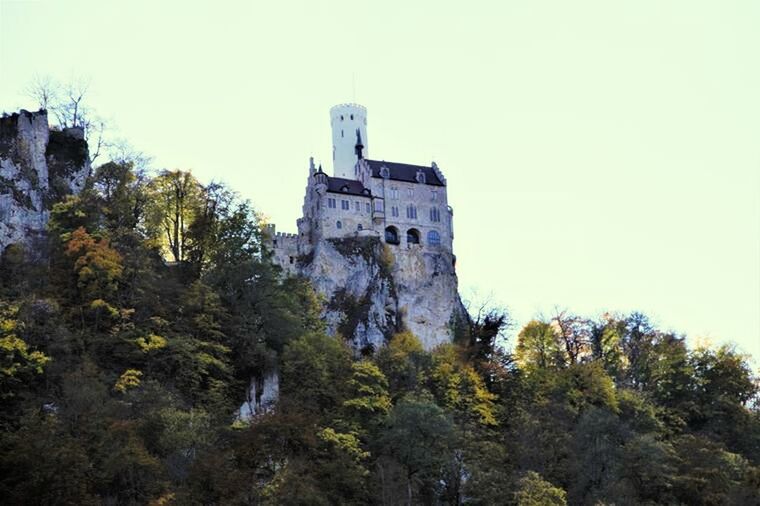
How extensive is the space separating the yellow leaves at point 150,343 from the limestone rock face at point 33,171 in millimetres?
8428

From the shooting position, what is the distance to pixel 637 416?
57.6 meters

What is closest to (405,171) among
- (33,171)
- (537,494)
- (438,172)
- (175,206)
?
(438,172)

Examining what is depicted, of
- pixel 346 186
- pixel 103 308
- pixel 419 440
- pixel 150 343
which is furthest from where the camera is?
pixel 346 186

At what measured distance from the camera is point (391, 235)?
77688 mm

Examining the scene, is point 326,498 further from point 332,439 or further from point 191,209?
point 191,209

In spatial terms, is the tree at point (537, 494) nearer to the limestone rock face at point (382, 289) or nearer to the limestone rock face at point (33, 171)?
the limestone rock face at point (33, 171)

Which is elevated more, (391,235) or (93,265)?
(391,235)

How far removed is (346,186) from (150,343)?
118 feet

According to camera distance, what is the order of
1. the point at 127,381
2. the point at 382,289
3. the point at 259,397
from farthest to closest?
the point at 382,289
the point at 259,397
the point at 127,381

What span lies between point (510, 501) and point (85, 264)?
2203cm

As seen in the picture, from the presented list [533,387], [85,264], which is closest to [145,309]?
[85,264]

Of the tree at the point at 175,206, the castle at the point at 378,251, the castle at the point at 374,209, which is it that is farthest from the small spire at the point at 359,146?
the tree at the point at 175,206

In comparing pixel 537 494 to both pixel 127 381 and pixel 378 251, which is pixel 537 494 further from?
pixel 378 251

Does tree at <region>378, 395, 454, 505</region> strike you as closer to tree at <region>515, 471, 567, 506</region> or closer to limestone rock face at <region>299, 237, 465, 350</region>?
tree at <region>515, 471, 567, 506</region>
